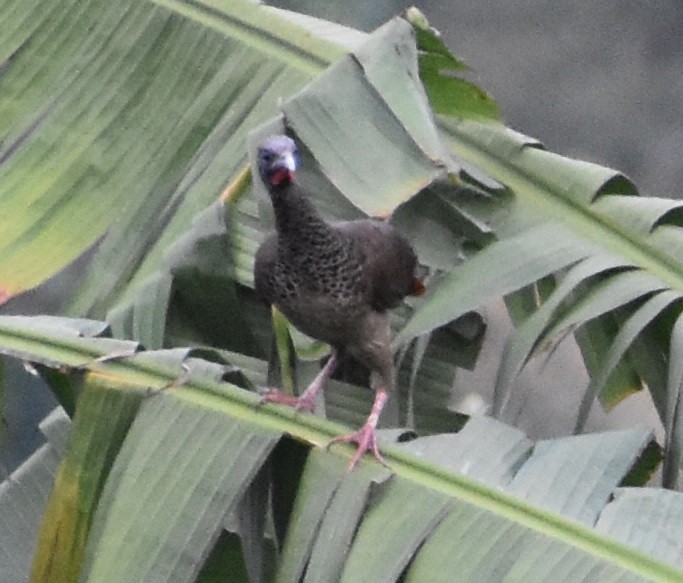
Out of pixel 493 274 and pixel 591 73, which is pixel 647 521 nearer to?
pixel 493 274

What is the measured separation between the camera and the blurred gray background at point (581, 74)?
2803 mm

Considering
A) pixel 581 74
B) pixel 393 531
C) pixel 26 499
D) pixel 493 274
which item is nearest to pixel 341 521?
pixel 393 531

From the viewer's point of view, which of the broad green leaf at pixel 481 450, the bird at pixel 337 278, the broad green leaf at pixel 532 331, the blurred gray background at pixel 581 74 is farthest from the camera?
the blurred gray background at pixel 581 74

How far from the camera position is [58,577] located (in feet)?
4.17

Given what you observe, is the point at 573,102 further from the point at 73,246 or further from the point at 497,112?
the point at 73,246

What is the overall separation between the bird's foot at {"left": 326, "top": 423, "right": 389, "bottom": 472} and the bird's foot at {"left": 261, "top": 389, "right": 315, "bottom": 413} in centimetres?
9

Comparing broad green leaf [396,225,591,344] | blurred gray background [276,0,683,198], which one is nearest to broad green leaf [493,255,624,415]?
broad green leaf [396,225,591,344]

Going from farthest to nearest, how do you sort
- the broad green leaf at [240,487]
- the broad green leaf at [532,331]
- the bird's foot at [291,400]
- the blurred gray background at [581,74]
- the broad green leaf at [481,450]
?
the blurred gray background at [581,74] < the broad green leaf at [532,331] < the bird's foot at [291,400] < the broad green leaf at [481,450] < the broad green leaf at [240,487]

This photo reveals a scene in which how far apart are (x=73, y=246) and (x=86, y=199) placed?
11 centimetres

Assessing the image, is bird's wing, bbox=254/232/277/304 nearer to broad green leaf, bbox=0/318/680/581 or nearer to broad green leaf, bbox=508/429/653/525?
broad green leaf, bbox=0/318/680/581

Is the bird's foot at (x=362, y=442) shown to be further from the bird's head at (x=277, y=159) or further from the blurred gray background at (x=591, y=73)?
the blurred gray background at (x=591, y=73)

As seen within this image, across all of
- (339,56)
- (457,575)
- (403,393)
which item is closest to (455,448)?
(457,575)

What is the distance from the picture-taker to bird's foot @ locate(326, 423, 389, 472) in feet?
4.24

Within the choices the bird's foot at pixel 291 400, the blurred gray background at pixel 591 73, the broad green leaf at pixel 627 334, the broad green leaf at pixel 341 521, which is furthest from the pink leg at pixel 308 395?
the blurred gray background at pixel 591 73
